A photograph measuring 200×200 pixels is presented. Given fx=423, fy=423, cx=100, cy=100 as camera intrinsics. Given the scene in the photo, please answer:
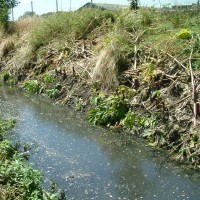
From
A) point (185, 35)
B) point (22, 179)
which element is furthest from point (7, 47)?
point (22, 179)

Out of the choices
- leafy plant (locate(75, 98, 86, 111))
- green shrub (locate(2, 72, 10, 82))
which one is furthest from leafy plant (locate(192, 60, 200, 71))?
green shrub (locate(2, 72, 10, 82))

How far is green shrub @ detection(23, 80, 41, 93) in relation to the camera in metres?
13.4

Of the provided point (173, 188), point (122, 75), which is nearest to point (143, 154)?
point (173, 188)

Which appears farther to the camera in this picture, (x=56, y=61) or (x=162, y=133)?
(x=56, y=61)

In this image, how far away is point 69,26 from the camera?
15.2 m

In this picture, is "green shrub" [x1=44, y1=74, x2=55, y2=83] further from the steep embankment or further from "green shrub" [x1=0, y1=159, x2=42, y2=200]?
"green shrub" [x1=0, y1=159, x2=42, y2=200]

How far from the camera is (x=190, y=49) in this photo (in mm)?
9625

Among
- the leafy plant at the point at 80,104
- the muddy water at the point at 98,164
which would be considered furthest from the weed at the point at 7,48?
the muddy water at the point at 98,164

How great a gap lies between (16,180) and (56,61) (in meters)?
8.55

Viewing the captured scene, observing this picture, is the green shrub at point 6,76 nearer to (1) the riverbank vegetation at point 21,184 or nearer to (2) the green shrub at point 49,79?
(2) the green shrub at point 49,79

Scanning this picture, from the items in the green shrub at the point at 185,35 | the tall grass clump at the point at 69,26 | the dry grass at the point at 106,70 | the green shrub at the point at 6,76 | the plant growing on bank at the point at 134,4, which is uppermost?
the plant growing on bank at the point at 134,4

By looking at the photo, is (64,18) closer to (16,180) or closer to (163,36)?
(163,36)

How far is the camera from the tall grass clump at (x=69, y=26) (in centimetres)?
1445

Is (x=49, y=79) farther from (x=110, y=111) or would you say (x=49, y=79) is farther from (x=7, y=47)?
(x=7, y=47)
